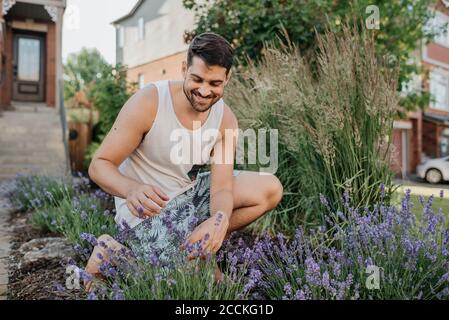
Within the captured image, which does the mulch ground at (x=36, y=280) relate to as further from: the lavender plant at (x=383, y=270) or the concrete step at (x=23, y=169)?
the concrete step at (x=23, y=169)

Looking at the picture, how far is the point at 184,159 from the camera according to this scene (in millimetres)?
1938

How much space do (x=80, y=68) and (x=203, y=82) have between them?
59.3ft

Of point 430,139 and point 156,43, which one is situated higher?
point 156,43

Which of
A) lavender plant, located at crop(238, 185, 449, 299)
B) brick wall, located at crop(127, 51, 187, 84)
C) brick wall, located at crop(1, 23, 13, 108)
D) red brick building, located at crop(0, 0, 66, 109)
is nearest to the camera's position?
lavender plant, located at crop(238, 185, 449, 299)

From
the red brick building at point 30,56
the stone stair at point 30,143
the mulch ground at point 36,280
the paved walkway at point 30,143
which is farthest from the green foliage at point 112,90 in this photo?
the red brick building at point 30,56

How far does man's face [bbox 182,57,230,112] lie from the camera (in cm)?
164

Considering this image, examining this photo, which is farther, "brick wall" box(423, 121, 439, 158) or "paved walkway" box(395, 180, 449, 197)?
"brick wall" box(423, 121, 439, 158)

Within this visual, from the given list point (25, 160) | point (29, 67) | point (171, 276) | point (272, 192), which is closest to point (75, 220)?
point (272, 192)

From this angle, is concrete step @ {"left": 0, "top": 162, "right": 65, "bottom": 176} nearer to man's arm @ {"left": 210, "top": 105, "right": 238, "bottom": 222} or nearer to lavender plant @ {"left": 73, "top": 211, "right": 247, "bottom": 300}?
man's arm @ {"left": 210, "top": 105, "right": 238, "bottom": 222}

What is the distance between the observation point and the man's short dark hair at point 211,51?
1.64 m

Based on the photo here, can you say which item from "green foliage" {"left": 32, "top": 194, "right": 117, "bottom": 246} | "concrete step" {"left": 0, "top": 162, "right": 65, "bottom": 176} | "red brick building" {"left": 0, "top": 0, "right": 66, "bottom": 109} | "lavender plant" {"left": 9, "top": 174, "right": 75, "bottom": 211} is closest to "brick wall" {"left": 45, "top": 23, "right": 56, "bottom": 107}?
"red brick building" {"left": 0, "top": 0, "right": 66, "bottom": 109}

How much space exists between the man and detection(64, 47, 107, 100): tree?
1398cm

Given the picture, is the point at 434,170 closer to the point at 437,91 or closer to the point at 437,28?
the point at 437,91

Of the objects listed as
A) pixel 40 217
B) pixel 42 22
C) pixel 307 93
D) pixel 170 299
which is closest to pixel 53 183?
pixel 40 217
